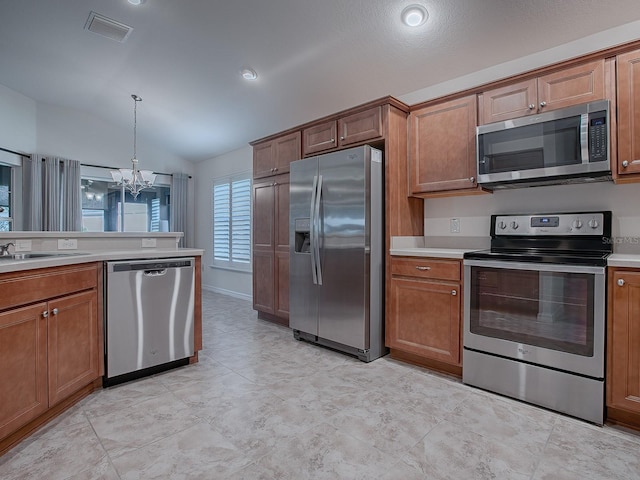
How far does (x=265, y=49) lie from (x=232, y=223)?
3238 millimetres

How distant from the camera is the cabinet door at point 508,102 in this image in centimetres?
242

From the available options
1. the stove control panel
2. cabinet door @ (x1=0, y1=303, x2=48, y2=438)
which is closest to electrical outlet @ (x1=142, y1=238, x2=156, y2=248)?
cabinet door @ (x1=0, y1=303, x2=48, y2=438)

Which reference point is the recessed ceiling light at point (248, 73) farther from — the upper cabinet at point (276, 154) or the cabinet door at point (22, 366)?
the cabinet door at point (22, 366)

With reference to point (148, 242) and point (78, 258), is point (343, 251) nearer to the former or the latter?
point (148, 242)

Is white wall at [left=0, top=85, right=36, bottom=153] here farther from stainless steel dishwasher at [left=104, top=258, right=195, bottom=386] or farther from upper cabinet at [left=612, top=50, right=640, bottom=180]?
upper cabinet at [left=612, top=50, right=640, bottom=180]

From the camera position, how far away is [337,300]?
10.2ft

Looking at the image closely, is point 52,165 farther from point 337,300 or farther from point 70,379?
point 337,300

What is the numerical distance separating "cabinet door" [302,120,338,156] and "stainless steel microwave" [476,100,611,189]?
4.25 feet

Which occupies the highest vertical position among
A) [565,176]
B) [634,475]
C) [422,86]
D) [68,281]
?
[422,86]

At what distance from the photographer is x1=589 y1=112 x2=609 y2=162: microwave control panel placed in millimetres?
2100

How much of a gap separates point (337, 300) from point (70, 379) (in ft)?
6.45

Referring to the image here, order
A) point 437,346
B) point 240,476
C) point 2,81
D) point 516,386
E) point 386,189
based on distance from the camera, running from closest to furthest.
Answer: point 240,476 < point 516,386 < point 437,346 < point 386,189 < point 2,81

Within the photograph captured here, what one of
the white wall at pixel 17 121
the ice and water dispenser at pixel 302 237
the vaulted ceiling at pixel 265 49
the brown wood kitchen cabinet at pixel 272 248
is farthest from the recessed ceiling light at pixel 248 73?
the white wall at pixel 17 121

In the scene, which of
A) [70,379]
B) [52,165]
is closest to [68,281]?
[70,379]
